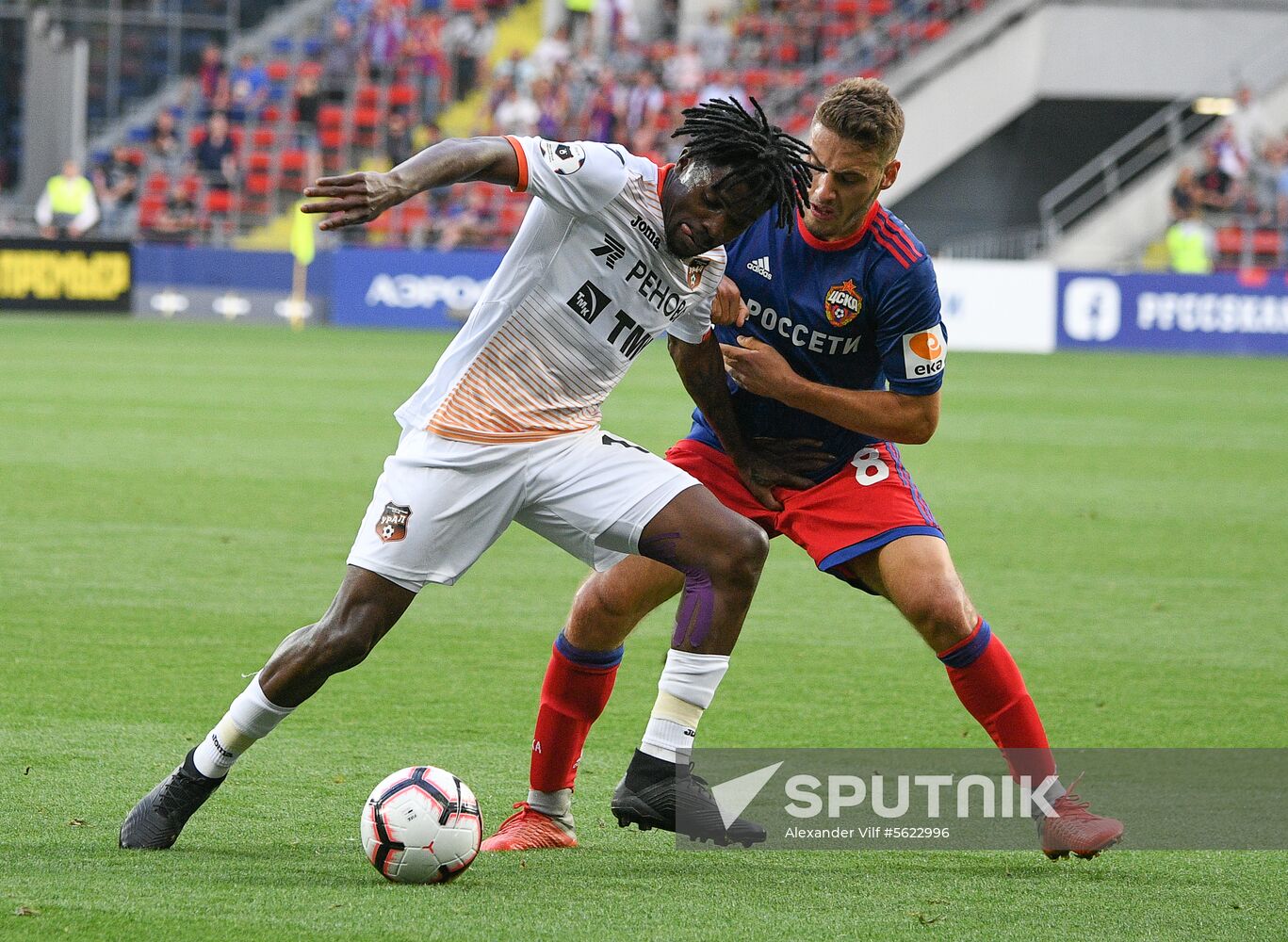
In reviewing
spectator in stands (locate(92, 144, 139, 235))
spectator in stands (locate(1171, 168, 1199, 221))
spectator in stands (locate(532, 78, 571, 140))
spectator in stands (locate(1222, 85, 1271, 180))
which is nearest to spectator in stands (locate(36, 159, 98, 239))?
spectator in stands (locate(92, 144, 139, 235))

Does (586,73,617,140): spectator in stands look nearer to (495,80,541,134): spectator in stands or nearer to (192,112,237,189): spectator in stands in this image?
(495,80,541,134): spectator in stands

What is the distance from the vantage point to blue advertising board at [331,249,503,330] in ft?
88.5

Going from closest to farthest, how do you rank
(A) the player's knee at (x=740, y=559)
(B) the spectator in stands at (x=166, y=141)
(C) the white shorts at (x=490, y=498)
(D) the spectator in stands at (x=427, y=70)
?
(C) the white shorts at (x=490, y=498)
(A) the player's knee at (x=740, y=559)
(B) the spectator in stands at (x=166, y=141)
(D) the spectator in stands at (x=427, y=70)

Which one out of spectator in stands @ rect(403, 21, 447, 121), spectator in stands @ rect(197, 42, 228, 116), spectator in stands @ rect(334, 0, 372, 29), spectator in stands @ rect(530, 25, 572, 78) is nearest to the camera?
spectator in stands @ rect(530, 25, 572, 78)

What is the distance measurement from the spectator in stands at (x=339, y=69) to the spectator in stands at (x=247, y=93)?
3.96ft

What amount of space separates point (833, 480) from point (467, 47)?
29849mm

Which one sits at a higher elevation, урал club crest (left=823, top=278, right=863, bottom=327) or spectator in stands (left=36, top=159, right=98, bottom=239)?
урал club crest (left=823, top=278, right=863, bottom=327)

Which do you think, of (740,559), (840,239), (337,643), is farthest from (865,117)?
(337,643)

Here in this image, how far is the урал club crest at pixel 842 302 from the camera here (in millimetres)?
5008

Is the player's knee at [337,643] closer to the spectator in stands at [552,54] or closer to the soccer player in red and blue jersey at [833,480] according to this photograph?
the soccer player in red and blue jersey at [833,480]

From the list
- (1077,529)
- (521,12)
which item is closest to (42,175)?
(521,12)

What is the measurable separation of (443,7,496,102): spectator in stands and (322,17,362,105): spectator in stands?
1789mm

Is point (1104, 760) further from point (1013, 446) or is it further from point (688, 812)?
point (1013, 446)

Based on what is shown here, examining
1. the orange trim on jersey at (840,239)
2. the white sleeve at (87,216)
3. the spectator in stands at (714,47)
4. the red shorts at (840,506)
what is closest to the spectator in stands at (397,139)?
the white sleeve at (87,216)
